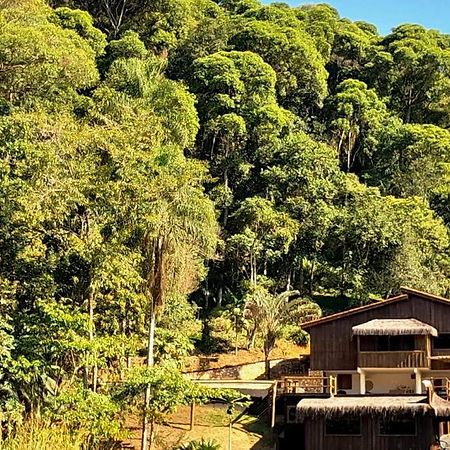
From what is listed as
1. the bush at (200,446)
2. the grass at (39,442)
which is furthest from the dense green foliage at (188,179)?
the grass at (39,442)

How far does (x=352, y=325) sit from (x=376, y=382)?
2.16 meters

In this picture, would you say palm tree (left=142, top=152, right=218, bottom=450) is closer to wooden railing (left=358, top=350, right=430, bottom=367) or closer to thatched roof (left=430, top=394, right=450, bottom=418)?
thatched roof (left=430, top=394, right=450, bottom=418)

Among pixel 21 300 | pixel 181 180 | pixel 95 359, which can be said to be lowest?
pixel 95 359

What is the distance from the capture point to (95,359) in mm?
17625

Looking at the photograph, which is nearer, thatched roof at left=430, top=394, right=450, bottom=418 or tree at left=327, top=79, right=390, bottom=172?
thatched roof at left=430, top=394, right=450, bottom=418

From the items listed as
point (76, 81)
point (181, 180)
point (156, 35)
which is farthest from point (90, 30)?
point (181, 180)

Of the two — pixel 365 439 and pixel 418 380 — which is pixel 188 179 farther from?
pixel 418 380

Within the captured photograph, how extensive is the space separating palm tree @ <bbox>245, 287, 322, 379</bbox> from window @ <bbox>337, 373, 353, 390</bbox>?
402 cm

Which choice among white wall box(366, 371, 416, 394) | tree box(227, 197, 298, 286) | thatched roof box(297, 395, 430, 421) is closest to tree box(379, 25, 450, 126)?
tree box(227, 197, 298, 286)

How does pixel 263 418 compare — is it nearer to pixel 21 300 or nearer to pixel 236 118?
pixel 21 300

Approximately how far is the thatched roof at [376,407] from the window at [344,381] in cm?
422

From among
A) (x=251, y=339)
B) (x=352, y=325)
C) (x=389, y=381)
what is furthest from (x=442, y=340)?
(x=251, y=339)

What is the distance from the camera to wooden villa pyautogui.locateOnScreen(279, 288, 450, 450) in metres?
21.7

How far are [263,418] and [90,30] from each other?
3091 centimetres
